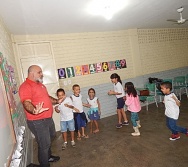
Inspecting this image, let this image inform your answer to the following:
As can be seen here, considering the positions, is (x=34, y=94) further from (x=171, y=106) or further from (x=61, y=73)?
(x=61, y=73)

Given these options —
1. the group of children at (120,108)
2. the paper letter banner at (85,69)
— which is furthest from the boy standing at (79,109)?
the paper letter banner at (85,69)

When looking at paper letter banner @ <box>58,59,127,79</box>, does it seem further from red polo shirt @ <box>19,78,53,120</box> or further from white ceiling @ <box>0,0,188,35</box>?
red polo shirt @ <box>19,78,53,120</box>

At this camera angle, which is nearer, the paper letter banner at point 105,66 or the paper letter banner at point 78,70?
the paper letter banner at point 78,70

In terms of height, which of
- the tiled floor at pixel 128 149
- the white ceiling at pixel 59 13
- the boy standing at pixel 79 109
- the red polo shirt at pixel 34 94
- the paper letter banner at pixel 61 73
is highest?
the white ceiling at pixel 59 13

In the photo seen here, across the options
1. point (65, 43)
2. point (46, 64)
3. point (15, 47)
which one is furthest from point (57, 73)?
point (15, 47)

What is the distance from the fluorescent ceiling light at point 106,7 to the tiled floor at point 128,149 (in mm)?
3067

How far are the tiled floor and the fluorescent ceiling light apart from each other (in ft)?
10.1

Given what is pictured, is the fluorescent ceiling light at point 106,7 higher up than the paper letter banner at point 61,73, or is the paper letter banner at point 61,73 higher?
the fluorescent ceiling light at point 106,7

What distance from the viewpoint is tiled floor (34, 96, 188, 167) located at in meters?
2.92

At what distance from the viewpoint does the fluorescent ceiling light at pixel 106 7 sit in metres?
3.47

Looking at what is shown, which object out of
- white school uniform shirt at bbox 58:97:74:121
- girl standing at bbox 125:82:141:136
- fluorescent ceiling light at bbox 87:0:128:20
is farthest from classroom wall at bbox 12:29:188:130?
girl standing at bbox 125:82:141:136

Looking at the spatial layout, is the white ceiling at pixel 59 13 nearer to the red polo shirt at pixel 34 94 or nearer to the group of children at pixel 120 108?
→ the red polo shirt at pixel 34 94

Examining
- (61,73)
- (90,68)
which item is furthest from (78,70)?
(61,73)

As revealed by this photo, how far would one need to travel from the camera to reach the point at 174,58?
24.7 feet
